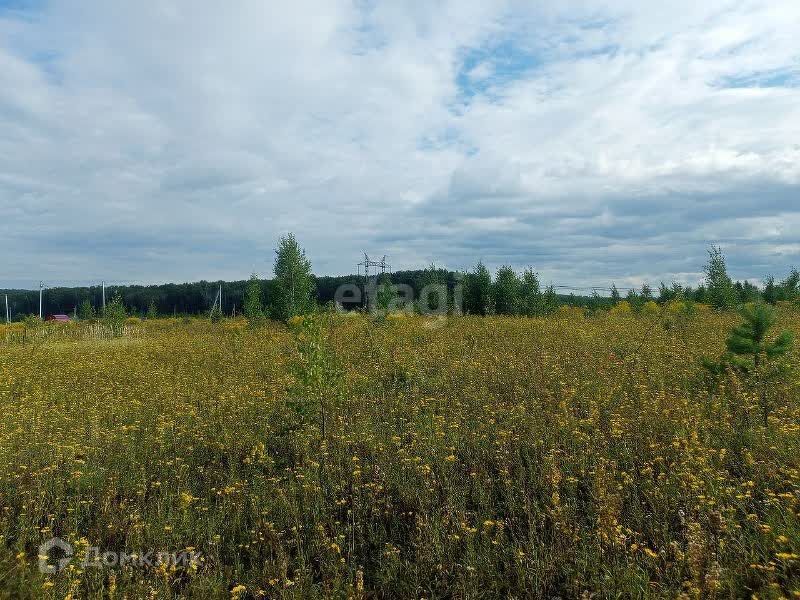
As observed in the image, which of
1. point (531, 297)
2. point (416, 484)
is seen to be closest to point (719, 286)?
point (531, 297)

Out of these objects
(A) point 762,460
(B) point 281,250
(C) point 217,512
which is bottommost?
(C) point 217,512

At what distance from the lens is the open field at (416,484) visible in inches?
158

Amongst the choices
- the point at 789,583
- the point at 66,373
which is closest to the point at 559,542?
the point at 789,583

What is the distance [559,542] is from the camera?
4281mm

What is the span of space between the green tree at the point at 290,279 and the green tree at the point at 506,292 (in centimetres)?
1346

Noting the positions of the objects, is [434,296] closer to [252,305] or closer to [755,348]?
[252,305]

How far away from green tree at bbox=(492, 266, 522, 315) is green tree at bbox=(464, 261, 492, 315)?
64cm

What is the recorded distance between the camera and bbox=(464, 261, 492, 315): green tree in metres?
36.2

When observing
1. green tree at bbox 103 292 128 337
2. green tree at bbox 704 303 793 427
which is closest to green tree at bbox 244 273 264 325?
green tree at bbox 103 292 128 337

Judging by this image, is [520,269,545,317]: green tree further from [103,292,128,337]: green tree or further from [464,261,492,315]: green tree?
[103,292,128,337]: green tree

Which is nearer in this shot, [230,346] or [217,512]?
[217,512]

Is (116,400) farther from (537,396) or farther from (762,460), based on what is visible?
(762,460)

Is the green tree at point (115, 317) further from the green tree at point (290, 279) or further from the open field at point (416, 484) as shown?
the open field at point (416, 484)

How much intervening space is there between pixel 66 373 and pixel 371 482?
11145 millimetres
